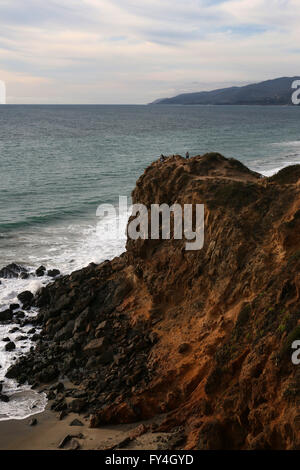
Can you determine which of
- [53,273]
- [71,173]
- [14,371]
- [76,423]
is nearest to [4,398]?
[14,371]

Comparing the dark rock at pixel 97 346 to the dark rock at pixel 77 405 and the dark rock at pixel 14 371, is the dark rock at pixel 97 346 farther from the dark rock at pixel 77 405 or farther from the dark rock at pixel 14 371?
the dark rock at pixel 14 371

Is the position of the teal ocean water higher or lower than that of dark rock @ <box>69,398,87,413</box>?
→ higher

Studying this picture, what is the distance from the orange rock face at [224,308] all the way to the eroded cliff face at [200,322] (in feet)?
0.14

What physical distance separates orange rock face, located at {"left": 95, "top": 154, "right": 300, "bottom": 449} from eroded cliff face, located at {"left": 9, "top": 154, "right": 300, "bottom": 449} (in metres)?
0.04

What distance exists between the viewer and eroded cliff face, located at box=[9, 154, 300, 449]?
12.3 metres

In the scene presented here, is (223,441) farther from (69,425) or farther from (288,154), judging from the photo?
(288,154)

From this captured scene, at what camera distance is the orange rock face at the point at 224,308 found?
473 inches

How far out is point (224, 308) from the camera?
637 inches

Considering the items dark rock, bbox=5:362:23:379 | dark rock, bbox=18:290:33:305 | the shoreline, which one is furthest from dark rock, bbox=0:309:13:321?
the shoreline

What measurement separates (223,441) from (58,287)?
14870mm

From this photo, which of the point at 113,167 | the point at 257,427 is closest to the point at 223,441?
the point at 257,427

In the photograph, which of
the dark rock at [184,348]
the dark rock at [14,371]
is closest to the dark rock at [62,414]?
the dark rock at [14,371]

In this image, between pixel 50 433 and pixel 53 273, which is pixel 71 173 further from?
pixel 50 433

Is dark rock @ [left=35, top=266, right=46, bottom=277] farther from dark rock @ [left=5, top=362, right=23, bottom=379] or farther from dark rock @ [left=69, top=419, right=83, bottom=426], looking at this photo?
dark rock @ [left=69, top=419, right=83, bottom=426]
